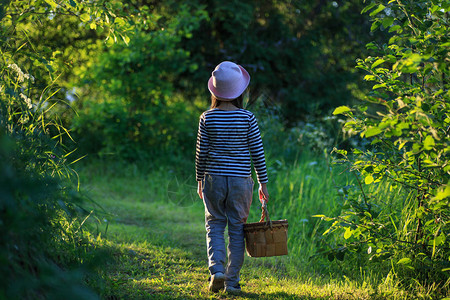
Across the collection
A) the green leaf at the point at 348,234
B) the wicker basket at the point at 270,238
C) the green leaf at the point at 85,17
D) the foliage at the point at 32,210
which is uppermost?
the green leaf at the point at 85,17

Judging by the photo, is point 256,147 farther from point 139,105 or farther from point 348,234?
point 139,105

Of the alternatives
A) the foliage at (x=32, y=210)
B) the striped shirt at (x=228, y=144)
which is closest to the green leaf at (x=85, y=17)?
the foliage at (x=32, y=210)

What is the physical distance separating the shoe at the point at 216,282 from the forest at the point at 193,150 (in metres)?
0.09

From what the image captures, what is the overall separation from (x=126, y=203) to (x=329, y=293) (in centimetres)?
432

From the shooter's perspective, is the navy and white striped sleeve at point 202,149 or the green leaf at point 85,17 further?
the green leaf at point 85,17

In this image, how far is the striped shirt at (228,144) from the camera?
12.0 feet

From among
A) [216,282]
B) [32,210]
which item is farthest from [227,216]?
[32,210]

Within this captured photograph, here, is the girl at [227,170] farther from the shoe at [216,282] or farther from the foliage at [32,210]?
the foliage at [32,210]

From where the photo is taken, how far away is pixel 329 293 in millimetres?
3516

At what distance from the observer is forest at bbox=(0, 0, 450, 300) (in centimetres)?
265

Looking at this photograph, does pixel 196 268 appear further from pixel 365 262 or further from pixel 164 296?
pixel 365 262

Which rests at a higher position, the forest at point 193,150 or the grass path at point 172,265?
the forest at point 193,150

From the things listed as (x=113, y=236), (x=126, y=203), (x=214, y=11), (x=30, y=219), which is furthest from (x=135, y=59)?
(x=30, y=219)

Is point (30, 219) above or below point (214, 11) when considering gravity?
below
